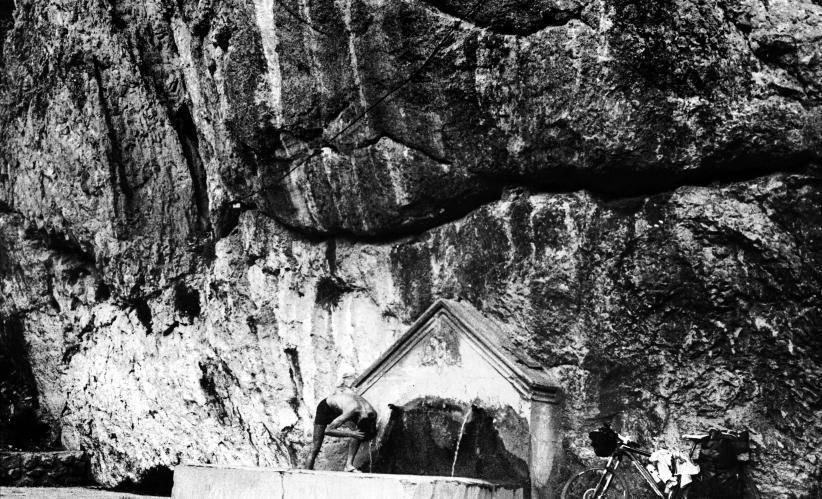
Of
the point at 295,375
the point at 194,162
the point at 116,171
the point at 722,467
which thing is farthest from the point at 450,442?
the point at 116,171

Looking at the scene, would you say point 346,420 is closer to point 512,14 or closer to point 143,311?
point 512,14

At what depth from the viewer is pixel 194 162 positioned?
587 inches

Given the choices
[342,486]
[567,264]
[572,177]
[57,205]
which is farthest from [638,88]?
[57,205]

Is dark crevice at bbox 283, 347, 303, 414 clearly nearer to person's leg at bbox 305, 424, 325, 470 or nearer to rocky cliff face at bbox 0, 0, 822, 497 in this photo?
rocky cliff face at bbox 0, 0, 822, 497

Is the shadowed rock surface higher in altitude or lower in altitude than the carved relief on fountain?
lower

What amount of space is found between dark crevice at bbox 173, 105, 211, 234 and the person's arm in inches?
191

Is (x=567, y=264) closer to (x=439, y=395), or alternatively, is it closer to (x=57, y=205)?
(x=439, y=395)

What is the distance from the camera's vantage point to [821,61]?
9.37 meters

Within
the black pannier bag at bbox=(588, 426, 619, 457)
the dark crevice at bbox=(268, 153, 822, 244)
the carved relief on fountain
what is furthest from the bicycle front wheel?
the dark crevice at bbox=(268, 153, 822, 244)

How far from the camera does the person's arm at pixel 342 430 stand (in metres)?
10.8

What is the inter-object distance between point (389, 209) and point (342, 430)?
2.66 metres

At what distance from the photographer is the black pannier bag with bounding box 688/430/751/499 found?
9.27 meters

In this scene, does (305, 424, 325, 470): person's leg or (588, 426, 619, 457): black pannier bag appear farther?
(305, 424, 325, 470): person's leg

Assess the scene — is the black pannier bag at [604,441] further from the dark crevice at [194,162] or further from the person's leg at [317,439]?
the dark crevice at [194,162]
